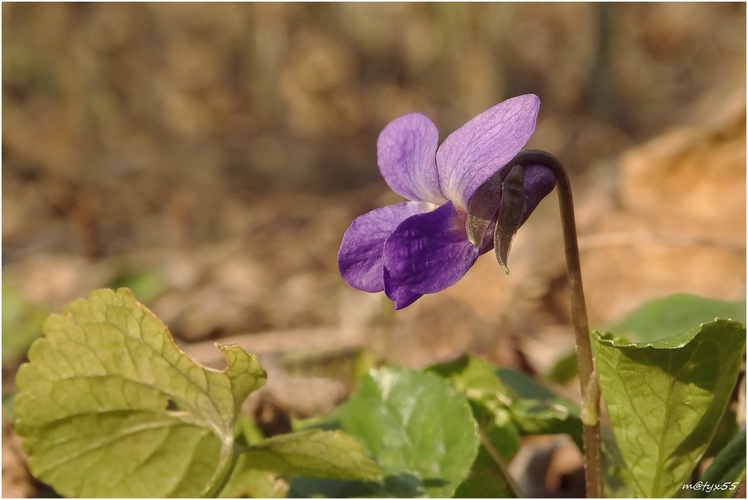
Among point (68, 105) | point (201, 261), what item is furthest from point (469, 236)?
point (68, 105)

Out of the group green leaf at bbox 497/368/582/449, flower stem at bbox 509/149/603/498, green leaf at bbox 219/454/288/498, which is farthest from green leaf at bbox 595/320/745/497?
green leaf at bbox 219/454/288/498

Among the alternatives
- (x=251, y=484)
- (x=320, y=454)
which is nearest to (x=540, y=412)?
(x=320, y=454)

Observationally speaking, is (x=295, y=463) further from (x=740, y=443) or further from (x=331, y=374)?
(x=331, y=374)

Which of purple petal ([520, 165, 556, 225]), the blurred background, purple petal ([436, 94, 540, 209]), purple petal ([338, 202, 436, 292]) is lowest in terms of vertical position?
the blurred background

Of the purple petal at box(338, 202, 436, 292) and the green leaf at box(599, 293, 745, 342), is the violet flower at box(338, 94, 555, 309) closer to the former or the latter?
the purple petal at box(338, 202, 436, 292)

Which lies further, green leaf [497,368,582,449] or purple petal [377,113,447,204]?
green leaf [497,368,582,449]

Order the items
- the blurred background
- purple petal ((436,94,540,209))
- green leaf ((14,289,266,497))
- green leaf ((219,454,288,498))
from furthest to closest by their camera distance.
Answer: the blurred background → green leaf ((219,454,288,498)) → green leaf ((14,289,266,497)) → purple petal ((436,94,540,209))

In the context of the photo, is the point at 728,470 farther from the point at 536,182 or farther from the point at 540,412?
the point at 536,182
